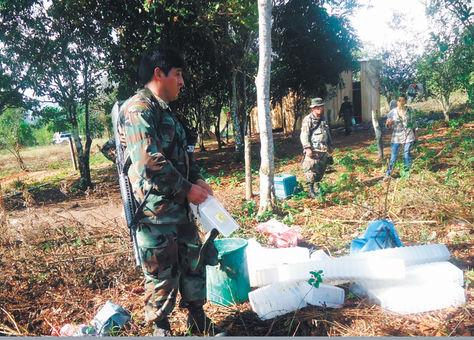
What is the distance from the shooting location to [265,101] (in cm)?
529

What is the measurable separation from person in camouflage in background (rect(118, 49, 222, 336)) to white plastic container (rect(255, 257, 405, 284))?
0.74m

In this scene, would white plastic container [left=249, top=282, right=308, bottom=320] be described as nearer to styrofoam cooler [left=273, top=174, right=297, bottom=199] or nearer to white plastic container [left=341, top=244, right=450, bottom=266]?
white plastic container [left=341, top=244, right=450, bottom=266]

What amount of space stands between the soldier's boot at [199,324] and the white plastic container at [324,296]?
2.48ft

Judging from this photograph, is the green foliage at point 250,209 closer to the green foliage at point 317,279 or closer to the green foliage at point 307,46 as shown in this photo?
the green foliage at point 317,279

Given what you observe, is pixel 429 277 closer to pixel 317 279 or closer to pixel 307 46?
pixel 317 279

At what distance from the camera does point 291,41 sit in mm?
14070

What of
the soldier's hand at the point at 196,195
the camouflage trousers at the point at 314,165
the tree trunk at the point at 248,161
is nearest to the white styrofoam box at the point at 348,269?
the soldier's hand at the point at 196,195

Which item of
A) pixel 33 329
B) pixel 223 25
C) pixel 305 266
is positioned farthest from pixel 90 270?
pixel 223 25

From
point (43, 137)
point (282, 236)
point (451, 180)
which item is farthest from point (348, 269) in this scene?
point (43, 137)

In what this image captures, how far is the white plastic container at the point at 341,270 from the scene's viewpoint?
111 inches

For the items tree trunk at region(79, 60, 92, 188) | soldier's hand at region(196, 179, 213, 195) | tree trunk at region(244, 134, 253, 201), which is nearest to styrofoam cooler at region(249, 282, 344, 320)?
soldier's hand at region(196, 179, 213, 195)

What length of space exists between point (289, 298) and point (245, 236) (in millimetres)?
1804

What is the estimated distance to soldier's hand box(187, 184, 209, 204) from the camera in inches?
89.5

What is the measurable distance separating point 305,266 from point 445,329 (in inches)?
41.1
